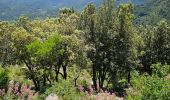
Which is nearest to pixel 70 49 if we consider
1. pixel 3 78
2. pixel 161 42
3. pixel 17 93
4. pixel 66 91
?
pixel 3 78

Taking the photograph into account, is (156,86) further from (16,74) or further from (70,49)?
(16,74)

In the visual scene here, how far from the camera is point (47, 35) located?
4966 centimetres

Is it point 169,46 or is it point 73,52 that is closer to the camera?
point 73,52

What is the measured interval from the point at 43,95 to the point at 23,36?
965 centimetres

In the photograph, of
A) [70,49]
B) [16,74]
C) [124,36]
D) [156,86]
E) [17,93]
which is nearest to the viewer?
[156,86]

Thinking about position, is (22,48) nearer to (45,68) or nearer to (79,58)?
(45,68)

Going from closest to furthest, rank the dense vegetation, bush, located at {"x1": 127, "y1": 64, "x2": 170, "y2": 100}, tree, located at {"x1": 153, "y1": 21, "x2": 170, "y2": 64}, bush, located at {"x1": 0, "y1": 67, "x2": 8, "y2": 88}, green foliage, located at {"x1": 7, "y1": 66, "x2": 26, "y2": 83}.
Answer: bush, located at {"x1": 127, "y1": 64, "x2": 170, "y2": 100} < bush, located at {"x1": 0, "y1": 67, "x2": 8, "y2": 88} < the dense vegetation < green foliage, located at {"x1": 7, "y1": 66, "x2": 26, "y2": 83} < tree, located at {"x1": 153, "y1": 21, "x2": 170, "y2": 64}

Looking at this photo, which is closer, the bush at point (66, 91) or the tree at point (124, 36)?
the bush at point (66, 91)

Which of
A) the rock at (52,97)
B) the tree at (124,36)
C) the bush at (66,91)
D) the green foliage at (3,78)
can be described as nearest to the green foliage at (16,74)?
the green foliage at (3,78)

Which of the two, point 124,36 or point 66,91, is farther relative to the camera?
point 124,36

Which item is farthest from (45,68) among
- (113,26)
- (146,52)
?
(146,52)

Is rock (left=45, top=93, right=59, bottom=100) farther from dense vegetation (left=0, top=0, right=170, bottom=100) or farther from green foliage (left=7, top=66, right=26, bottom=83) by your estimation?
green foliage (left=7, top=66, right=26, bottom=83)

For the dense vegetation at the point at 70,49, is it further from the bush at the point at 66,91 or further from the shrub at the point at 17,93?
the shrub at the point at 17,93

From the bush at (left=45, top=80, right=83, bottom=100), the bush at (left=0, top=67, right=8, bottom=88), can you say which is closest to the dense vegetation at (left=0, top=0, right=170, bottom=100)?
the bush at (left=0, top=67, right=8, bottom=88)
